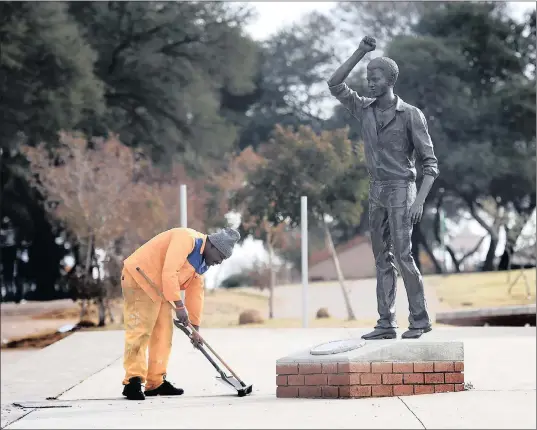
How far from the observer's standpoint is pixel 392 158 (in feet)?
32.1

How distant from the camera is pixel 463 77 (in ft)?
122

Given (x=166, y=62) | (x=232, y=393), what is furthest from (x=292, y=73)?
(x=232, y=393)

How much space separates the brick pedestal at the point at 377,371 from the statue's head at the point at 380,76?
2.02 m

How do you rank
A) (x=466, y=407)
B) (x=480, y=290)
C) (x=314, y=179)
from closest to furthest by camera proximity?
(x=466, y=407)
(x=314, y=179)
(x=480, y=290)

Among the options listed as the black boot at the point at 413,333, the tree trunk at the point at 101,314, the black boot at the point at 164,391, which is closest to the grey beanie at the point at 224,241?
the black boot at the point at 164,391

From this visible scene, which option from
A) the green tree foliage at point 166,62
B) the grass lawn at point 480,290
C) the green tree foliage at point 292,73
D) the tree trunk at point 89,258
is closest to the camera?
the tree trunk at point 89,258

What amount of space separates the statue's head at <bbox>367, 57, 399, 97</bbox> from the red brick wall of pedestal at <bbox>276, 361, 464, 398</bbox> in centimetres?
219

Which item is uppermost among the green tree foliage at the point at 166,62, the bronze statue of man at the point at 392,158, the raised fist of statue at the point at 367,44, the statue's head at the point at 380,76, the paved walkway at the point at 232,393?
the green tree foliage at the point at 166,62

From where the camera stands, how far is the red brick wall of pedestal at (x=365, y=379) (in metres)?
9.31

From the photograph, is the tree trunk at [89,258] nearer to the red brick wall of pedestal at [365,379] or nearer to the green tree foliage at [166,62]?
the green tree foliage at [166,62]

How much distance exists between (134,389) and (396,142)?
2897mm

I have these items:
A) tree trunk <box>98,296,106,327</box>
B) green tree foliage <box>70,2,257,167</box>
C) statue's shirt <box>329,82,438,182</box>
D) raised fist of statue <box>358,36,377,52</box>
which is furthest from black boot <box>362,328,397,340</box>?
green tree foliage <box>70,2,257,167</box>

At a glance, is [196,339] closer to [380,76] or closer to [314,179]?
[380,76]

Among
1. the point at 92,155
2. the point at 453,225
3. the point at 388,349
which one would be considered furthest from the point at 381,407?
the point at 453,225
